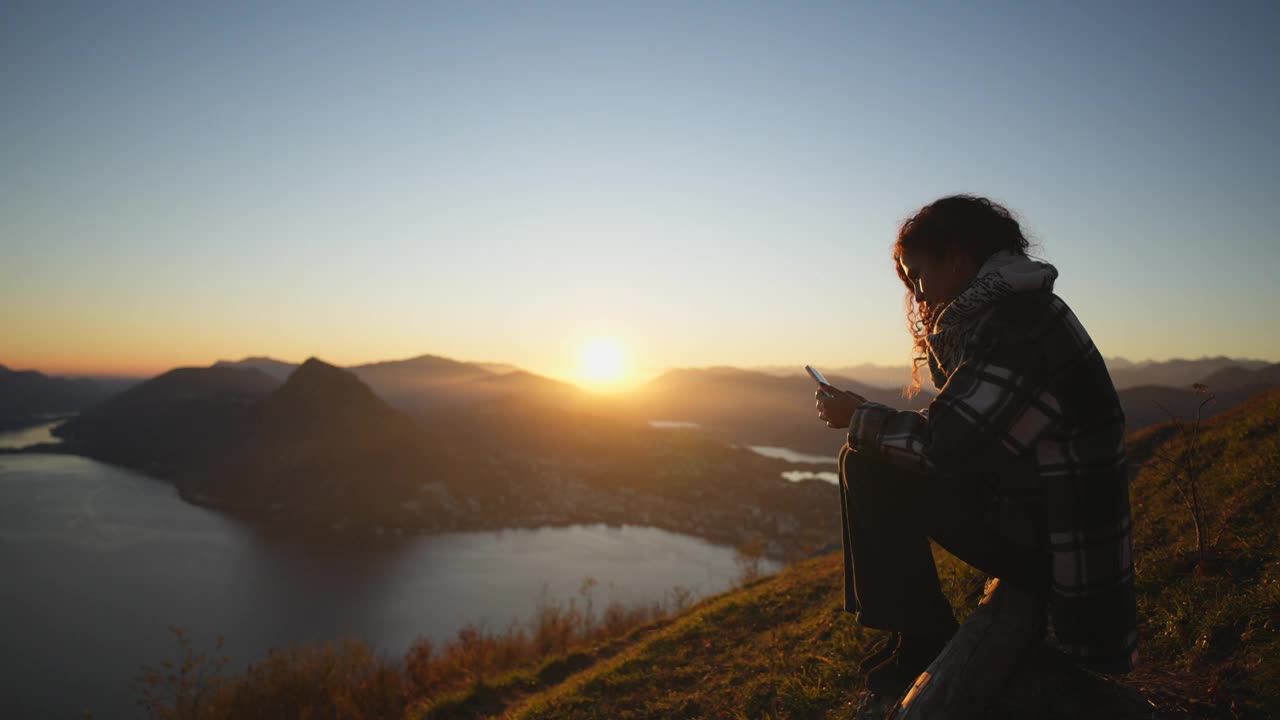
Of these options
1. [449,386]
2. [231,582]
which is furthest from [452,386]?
[231,582]

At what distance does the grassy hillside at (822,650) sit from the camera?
2.52 meters

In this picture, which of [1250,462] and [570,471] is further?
[570,471]

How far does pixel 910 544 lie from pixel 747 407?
10194cm

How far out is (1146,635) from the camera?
9.28ft

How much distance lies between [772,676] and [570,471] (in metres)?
46.3

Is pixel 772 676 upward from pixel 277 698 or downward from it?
upward

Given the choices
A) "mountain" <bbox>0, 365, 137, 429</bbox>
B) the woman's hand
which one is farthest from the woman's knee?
"mountain" <bbox>0, 365, 137, 429</bbox>

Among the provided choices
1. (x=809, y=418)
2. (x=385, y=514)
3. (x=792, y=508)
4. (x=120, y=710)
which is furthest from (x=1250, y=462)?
(x=809, y=418)

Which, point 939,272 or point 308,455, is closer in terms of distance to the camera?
point 939,272

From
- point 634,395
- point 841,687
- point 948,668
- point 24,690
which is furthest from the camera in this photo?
point 634,395

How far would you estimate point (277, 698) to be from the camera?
809cm

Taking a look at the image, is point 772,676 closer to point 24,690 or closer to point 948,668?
point 948,668

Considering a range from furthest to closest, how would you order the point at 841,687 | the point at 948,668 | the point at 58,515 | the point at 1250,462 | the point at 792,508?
the point at 792,508 < the point at 58,515 < the point at 1250,462 < the point at 841,687 < the point at 948,668

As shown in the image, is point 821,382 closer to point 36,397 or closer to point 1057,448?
point 1057,448
